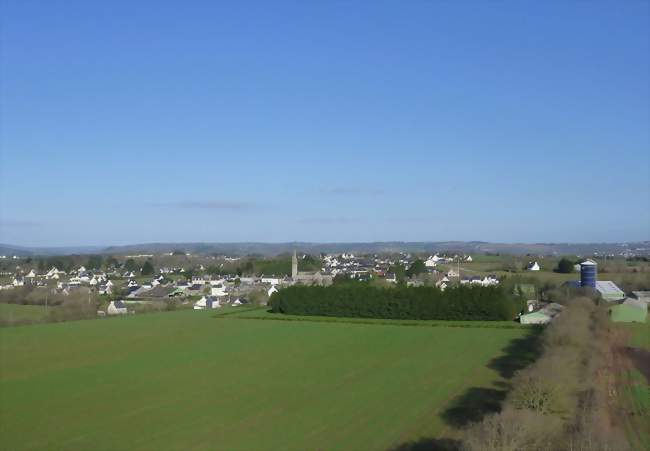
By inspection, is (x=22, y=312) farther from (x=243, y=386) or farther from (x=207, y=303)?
(x=243, y=386)

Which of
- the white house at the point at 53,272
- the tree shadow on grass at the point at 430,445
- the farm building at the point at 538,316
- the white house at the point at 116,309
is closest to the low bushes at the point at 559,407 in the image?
the tree shadow on grass at the point at 430,445


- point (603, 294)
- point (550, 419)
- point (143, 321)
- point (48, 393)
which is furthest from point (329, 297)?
point (550, 419)

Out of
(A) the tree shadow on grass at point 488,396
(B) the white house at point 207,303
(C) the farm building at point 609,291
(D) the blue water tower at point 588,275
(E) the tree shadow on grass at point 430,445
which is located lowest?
(B) the white house at point 207,303

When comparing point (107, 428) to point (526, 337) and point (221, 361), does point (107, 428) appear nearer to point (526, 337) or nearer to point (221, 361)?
point (221, 361)

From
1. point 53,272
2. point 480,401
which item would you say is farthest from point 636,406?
point 53,272

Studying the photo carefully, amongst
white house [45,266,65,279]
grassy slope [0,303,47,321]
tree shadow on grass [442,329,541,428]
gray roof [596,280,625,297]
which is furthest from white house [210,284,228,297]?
tree shadow on grass [442,329,541,428]

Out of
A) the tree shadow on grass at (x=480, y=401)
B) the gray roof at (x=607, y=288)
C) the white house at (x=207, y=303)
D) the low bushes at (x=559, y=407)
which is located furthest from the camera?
the white house at (x=207, y=303)

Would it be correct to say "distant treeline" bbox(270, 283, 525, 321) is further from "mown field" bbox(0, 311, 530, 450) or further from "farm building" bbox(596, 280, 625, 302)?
"farm building" bbox(596, 280, 625, 302)

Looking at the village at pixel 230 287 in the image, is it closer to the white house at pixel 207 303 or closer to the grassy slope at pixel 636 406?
the white house at pixel 207 303
